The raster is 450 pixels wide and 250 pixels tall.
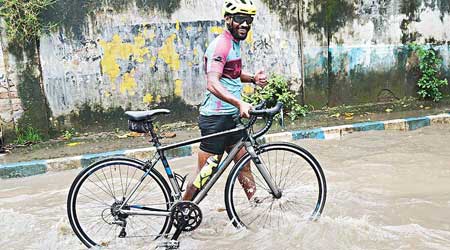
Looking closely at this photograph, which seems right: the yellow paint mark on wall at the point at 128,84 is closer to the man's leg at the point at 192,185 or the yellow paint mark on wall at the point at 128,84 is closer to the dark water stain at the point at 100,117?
the dark water stain at the point at 100,117

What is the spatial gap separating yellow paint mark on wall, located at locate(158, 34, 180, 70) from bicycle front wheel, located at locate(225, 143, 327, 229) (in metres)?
3.74

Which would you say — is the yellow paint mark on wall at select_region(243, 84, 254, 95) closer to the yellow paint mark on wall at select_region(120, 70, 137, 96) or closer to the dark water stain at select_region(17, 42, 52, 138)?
the yellow paint mark on wall at select_region(120, 70, 137, 96)

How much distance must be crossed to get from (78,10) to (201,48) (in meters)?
1.96

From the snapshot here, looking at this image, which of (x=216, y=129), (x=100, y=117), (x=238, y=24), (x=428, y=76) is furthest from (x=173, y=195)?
(x=428, y=76)

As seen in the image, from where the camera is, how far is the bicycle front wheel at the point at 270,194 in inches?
160

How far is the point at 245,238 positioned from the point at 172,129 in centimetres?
387

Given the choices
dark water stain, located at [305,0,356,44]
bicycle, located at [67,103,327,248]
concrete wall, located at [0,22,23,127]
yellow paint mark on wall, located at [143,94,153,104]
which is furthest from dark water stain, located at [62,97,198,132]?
bicycle, located at [67,103,327,248]

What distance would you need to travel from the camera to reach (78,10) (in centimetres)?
741

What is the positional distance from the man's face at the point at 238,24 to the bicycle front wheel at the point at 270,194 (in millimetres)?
937

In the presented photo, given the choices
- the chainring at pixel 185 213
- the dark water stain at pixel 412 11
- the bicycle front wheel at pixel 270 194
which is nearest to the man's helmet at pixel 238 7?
the bicycle front wheel at pixel 270 194

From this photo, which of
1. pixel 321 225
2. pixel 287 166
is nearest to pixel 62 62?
pixel 287 166

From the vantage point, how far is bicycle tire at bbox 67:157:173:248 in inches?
156

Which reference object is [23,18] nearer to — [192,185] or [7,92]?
[7,92]

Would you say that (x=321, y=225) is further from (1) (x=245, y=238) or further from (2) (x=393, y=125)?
(2) (x=393, y=125)
